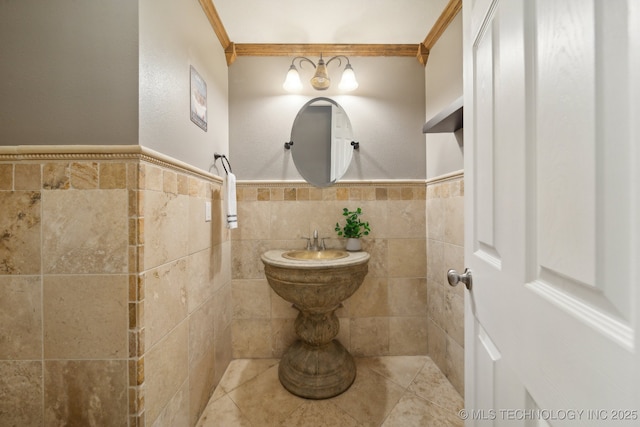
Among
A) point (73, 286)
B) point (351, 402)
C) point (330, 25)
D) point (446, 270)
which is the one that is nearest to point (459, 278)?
point (446, 270)

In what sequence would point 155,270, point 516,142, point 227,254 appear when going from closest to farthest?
point 516,142
point 155,270
point 227,254

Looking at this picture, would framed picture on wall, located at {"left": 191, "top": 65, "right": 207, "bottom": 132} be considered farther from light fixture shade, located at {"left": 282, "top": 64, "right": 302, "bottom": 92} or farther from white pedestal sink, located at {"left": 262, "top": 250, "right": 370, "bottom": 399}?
white pedestal sink, located at {"left": 262, "top": 250, "right": 370, "bottom": 399}

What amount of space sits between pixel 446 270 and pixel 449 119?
2.87ft

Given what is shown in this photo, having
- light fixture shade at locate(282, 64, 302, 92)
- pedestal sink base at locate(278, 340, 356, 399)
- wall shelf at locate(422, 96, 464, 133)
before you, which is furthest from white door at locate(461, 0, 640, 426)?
light fixture shade at locate(282, 64, 302, 92)

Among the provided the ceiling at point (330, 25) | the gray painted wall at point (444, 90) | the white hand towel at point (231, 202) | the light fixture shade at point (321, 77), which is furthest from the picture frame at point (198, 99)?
the gray painted wall at point (444, 90)

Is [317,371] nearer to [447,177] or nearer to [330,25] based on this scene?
[447,177]

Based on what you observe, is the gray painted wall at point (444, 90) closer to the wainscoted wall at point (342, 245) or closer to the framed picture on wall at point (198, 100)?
A: the wainscoted wall at point (342, 245)

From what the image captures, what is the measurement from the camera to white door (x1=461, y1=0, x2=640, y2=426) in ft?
0.95

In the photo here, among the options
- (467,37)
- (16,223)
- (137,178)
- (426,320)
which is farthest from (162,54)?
(426,320)

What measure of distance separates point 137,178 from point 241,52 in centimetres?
138

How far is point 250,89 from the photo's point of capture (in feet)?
5.88

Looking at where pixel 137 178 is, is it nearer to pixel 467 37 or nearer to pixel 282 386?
pixel 467 37

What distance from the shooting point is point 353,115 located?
183 centimetres

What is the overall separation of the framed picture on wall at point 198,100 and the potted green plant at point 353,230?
1021 millimetres
